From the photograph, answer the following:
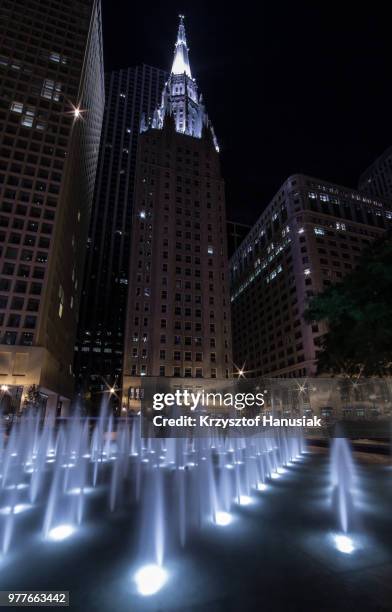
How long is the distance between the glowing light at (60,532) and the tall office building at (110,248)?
361ft

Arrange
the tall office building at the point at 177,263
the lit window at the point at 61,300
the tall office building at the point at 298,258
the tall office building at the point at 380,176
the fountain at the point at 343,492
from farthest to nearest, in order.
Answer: the tall office building at the point at 380,176
the tall office building at the point at 298,258
the tall office building at the point at 177,263
the lit window at the point at 61,300
the fountain at the point at 343,492

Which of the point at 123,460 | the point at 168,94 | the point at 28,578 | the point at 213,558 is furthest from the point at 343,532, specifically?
the point at 168,94

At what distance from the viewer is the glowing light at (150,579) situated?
4.11 metres

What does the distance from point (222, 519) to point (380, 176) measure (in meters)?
177

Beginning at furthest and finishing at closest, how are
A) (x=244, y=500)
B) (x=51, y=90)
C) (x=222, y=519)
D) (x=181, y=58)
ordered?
1. (x=181, y=58)
2. (x=51, y=90)
3. (x=244, y=500)
4. (x=222, y=519)

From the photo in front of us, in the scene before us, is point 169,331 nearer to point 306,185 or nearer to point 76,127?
point 76,127

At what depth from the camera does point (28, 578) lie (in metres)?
4.41

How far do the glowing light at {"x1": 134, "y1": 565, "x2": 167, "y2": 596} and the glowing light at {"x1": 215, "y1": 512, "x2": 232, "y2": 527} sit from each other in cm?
218

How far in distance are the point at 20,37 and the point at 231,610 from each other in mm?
84889

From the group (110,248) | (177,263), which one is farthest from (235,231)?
(177,263)

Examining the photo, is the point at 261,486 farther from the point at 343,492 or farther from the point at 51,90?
the point at 51,90

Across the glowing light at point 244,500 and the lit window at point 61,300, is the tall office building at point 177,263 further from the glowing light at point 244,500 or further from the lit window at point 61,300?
the glowing light at point 244,500

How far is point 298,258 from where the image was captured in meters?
78.9

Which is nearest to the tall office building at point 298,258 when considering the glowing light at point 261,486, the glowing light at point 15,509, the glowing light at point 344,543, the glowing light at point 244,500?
the glowing light at point 261,486
